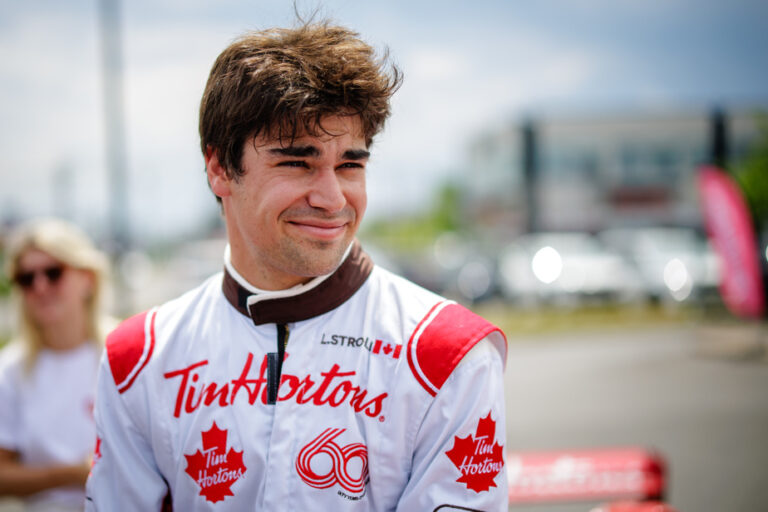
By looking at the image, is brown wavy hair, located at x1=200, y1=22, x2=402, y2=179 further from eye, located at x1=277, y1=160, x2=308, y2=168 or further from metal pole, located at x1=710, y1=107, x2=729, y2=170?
metal pole, located at x1=710, y1=107, x2=729, y2=170

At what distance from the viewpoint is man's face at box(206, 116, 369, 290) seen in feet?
5.01

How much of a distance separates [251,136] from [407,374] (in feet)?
2.34

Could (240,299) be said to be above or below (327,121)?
below

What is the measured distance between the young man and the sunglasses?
1282 millimetres

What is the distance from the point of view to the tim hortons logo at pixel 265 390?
1.55 metres

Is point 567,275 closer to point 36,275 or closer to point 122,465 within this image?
point 36,275

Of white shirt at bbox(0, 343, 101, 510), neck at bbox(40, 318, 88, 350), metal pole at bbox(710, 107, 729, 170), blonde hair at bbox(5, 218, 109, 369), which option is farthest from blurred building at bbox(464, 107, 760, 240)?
white shirt at bbox(0, 343, 101, 510)

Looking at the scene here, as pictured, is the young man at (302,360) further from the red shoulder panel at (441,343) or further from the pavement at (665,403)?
the pavement at (665,403)

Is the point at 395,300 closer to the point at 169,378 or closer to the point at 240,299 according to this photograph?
the point at 240,299

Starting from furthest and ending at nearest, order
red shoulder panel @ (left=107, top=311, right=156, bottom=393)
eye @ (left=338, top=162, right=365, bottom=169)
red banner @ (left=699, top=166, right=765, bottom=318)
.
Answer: red banner @ (left=699, top=166, right=765, bottom=318) < red shoulder panel @ (left=107, top=311, right=156, bottom=393) < eye @ (left=338, top=162, right=365, bottom=169)

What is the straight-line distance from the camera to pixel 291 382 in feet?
5.18

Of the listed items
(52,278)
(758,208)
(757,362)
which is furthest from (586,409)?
(758,208)

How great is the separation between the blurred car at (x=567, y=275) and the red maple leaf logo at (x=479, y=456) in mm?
13881

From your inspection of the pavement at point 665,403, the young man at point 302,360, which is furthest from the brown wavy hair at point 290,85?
the pavement at point 665,403
